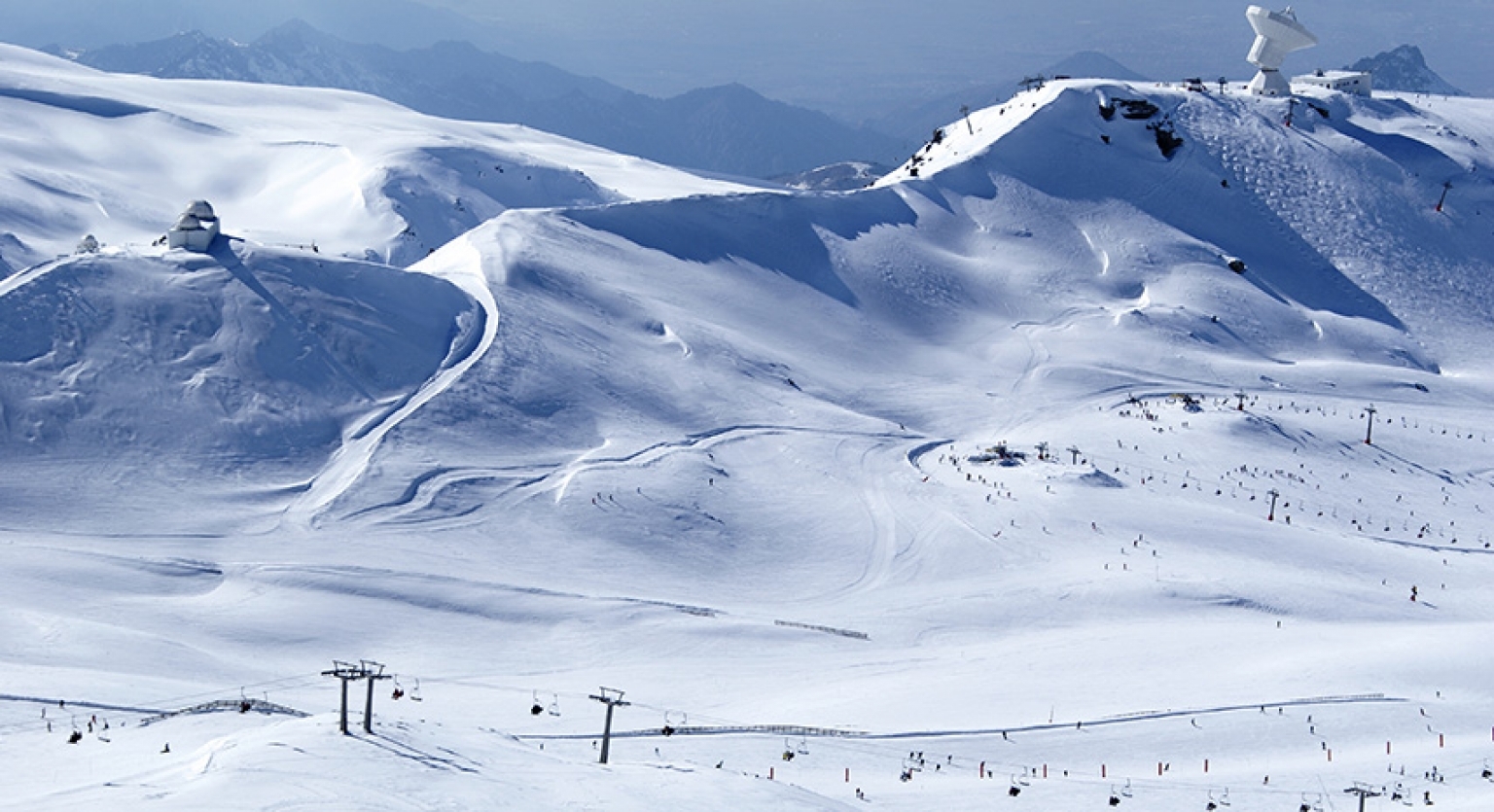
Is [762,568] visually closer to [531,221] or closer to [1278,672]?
[1278,672]

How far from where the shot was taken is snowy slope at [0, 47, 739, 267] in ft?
377

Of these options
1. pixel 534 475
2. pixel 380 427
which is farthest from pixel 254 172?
pixel 534 475

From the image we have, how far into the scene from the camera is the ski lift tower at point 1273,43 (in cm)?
11962

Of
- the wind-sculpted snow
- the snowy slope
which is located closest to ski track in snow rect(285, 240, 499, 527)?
the wind-sculpted snow

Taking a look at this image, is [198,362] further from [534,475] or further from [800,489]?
[800,489]

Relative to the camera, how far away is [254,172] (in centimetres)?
13538

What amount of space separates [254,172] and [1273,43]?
89.0 metres

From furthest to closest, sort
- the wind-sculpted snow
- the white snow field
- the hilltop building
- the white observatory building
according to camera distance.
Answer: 1. the hilltop building
2. the white observatory building
3. the wind-sculpted snow
4. the white snow field

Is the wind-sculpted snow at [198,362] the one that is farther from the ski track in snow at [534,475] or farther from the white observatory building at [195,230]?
the ski track in snow at [534,475]

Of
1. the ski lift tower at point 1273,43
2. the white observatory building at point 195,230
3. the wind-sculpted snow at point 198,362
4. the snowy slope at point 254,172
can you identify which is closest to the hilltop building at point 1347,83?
the ski lift tower at point 1273,43

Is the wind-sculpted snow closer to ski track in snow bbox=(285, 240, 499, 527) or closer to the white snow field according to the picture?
the white snow field

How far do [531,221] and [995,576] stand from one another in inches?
1629

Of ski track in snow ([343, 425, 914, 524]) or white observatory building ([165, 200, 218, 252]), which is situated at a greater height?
white observatory building ([165, 200, 218, 252])

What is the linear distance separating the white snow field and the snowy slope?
4.94 feet
